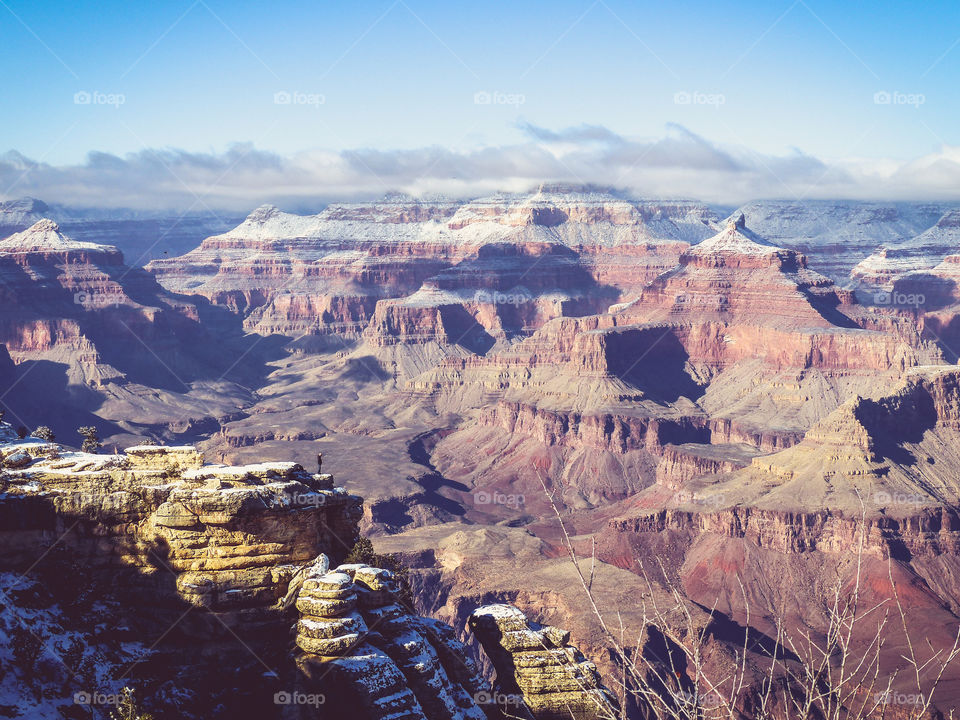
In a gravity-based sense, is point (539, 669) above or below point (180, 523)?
below
